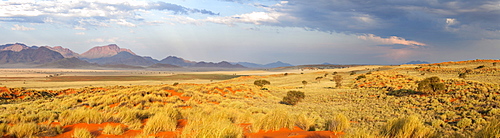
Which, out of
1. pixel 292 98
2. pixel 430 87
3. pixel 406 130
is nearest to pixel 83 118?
pixel 406 130

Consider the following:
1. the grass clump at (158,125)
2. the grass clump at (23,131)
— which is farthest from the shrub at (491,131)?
the grass clump at (23,131)

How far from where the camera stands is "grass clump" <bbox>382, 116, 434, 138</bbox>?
5.90m

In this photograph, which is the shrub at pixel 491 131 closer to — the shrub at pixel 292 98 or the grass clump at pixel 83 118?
the grass clump at pixel 83 118

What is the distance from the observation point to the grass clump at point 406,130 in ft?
19.4

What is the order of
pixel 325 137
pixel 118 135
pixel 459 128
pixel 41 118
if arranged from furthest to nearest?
pixel 459 128 → pixel 41 118 → pixel 118 135 → pixel 325 137

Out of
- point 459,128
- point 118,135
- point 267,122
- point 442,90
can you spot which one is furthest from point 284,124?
point 442,90

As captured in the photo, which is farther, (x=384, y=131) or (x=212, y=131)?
(x=384, y=131)

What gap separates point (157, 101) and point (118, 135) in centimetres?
1064

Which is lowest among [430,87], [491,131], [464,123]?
[464,123]

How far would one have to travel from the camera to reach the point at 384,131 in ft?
20.8

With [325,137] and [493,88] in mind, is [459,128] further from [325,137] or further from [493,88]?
[493,88]

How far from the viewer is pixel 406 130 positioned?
19.6 feet

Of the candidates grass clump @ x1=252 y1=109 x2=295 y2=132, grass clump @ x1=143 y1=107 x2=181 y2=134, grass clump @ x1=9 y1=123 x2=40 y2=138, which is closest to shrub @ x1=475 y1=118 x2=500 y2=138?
grass clump @ x1=252 y1=109 x2=295 y2=132

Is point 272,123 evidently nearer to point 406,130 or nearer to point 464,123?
point 406,130
